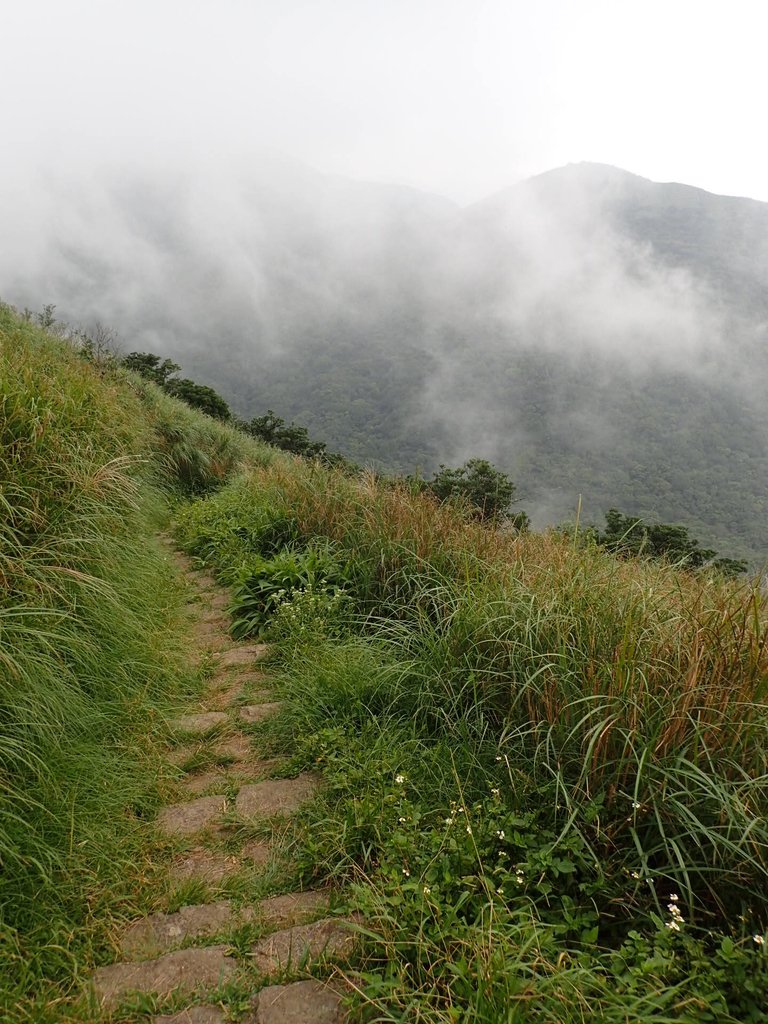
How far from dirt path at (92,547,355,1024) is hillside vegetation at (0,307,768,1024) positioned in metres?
0.09

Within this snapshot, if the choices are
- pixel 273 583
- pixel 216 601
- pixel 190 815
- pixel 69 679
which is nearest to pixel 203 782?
pixel 190 815

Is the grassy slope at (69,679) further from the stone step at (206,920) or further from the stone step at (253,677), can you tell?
the stone step at (253,677)

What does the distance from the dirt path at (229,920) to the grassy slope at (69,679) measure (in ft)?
0.43

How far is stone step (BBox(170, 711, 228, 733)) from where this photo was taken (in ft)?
8.47

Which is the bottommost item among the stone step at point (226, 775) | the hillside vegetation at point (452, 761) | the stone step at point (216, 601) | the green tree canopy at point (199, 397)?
the stone step at point (226, 775)

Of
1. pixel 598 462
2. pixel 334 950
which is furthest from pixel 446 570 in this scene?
pixel 598 462

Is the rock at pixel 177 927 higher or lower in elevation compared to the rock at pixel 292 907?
lower

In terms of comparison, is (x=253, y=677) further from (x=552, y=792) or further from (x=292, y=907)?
(x=552, y=792)

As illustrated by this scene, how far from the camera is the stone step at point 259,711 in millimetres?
2730

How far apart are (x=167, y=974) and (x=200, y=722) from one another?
4.22 feet

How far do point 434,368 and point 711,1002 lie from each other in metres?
143

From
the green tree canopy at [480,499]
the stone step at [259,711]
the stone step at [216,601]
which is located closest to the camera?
the stone step at [259,711]

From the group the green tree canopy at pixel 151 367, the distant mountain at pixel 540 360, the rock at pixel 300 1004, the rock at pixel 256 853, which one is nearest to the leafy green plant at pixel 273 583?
the rock at pixel 256 853

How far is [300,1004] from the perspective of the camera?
1.38 m
